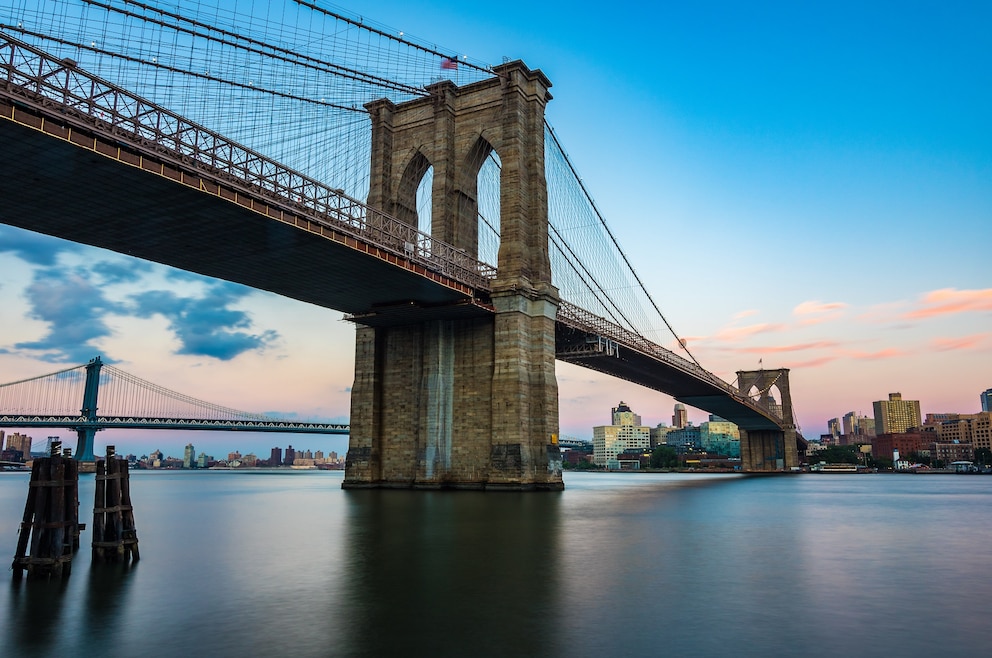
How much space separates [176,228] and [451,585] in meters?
25.8

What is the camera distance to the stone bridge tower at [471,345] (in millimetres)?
47031

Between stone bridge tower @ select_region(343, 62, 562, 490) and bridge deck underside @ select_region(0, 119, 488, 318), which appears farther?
stone bridge tower @ select_region(343, 62, 562, 490)

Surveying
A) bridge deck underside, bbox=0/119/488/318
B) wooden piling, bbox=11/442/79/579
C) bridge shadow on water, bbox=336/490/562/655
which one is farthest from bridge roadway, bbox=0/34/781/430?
bridge shadow on water, bbox=336/490/562/655

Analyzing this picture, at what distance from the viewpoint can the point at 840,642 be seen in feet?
31.3

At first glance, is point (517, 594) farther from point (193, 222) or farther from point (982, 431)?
point (982, 431)

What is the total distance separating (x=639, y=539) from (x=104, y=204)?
25.2 m

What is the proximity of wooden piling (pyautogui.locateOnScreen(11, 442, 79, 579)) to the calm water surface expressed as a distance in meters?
0.60

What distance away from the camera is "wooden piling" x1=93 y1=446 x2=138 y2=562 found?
16.3 meters

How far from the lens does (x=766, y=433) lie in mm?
129750

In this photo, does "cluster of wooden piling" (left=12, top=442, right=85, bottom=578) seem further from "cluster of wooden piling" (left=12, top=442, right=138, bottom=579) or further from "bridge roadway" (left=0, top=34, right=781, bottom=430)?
"bridge roadway" (left=0, top=34, right=781, bottom=430)

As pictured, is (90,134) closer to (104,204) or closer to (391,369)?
(104,204)

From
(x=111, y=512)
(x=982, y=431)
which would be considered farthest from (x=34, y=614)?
(x=982, y=431)

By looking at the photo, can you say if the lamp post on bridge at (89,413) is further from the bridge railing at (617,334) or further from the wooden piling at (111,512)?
the wooden piling at (111,512)

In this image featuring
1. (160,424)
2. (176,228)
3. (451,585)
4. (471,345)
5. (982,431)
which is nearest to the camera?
(451,585)
